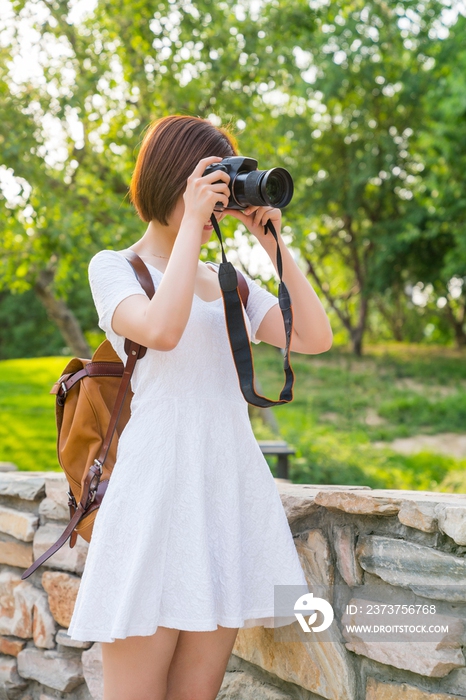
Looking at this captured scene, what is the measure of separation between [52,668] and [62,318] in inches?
184

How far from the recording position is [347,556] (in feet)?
6.36

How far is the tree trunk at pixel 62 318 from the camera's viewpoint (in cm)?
689

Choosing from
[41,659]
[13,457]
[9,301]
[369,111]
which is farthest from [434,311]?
[41,659]

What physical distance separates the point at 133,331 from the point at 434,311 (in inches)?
875

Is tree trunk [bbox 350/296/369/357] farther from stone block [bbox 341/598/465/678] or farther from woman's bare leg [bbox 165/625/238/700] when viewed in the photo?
woman's bare leg [bbox 165/625/238/700]

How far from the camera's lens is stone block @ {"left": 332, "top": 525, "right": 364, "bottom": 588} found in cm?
192

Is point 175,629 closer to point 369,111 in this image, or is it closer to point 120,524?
point 120,524

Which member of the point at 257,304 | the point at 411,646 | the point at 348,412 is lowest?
the point at 411,646

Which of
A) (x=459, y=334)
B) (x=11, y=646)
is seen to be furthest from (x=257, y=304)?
(x=459, y=334)

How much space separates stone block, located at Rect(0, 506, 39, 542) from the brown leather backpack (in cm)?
83

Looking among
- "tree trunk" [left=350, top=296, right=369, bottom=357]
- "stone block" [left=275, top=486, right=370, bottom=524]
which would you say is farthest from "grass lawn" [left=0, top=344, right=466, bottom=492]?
"stone block" [left=275, top=486, right=370, bottom=524]

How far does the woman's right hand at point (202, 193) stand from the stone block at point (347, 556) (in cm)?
94

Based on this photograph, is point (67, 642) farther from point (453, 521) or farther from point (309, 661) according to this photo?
point (453, 521)

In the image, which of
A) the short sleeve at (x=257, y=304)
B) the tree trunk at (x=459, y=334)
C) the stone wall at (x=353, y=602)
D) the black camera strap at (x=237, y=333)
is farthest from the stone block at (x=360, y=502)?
the tree trunk at (x=459, y=334)
